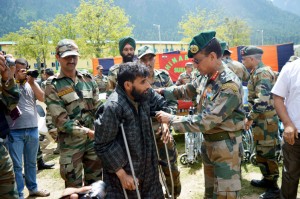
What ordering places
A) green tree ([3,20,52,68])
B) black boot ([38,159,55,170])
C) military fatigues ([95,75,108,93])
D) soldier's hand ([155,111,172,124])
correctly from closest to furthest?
soldier's hand ([155,111,172,124]), black boot ([38,159,55,170]), military fatigues ([95,75,108,93]), green tree ([3,20,52,68])

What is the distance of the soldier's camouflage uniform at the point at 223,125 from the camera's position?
268 centimetres

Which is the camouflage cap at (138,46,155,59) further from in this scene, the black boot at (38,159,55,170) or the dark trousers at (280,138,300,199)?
the black boot at (38,159,55,170)

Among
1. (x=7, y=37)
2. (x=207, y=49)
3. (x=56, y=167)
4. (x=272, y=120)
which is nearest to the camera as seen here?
(x=207, y=49)

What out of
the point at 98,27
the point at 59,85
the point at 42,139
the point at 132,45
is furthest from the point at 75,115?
the point at 98,27

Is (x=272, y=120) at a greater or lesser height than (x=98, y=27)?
lesser

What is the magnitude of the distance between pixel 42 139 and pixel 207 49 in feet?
22.1

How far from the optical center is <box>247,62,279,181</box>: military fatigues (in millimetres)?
4387

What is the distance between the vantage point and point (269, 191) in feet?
14.1

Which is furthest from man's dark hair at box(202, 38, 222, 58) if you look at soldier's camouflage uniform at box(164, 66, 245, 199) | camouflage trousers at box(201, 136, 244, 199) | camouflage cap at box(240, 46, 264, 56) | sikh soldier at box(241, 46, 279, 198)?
camouflage cap at box(240, 46, 264, 56)

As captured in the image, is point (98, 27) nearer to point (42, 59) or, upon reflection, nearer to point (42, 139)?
point (42, 59)

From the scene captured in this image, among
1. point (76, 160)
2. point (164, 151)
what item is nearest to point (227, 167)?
point (164, 151)

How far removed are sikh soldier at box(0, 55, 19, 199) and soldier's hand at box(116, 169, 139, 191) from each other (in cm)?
135

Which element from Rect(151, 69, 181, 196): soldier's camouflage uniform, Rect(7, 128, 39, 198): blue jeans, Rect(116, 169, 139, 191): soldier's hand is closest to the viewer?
Rect(116, 169, 139, 191): soldier's hand

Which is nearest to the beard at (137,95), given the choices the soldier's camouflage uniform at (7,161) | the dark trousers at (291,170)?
the soldier's camouflage uniform at (7,161)
